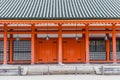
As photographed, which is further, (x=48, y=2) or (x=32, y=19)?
(x=48, y=2)

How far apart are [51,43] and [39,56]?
4.04 ft

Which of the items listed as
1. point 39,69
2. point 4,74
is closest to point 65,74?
point 39,69

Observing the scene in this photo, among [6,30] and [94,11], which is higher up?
[94,11]

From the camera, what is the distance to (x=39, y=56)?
21281 mm

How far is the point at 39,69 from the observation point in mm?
17422

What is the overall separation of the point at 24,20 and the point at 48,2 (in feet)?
21.5

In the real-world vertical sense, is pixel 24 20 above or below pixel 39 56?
above

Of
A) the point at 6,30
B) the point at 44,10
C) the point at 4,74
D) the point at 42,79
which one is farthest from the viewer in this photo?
the point at 44,10

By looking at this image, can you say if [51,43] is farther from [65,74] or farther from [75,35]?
[65,74]

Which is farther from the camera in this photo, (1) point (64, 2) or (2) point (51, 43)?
(1) point (64, 2)

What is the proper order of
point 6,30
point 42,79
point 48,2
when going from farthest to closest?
point 48,2, point 6,30, point 42,79

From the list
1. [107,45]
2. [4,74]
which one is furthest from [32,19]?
[107,45]

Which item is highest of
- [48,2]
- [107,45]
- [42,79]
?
[48,2]

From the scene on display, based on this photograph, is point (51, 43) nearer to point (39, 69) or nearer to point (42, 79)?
point (39, 69)
